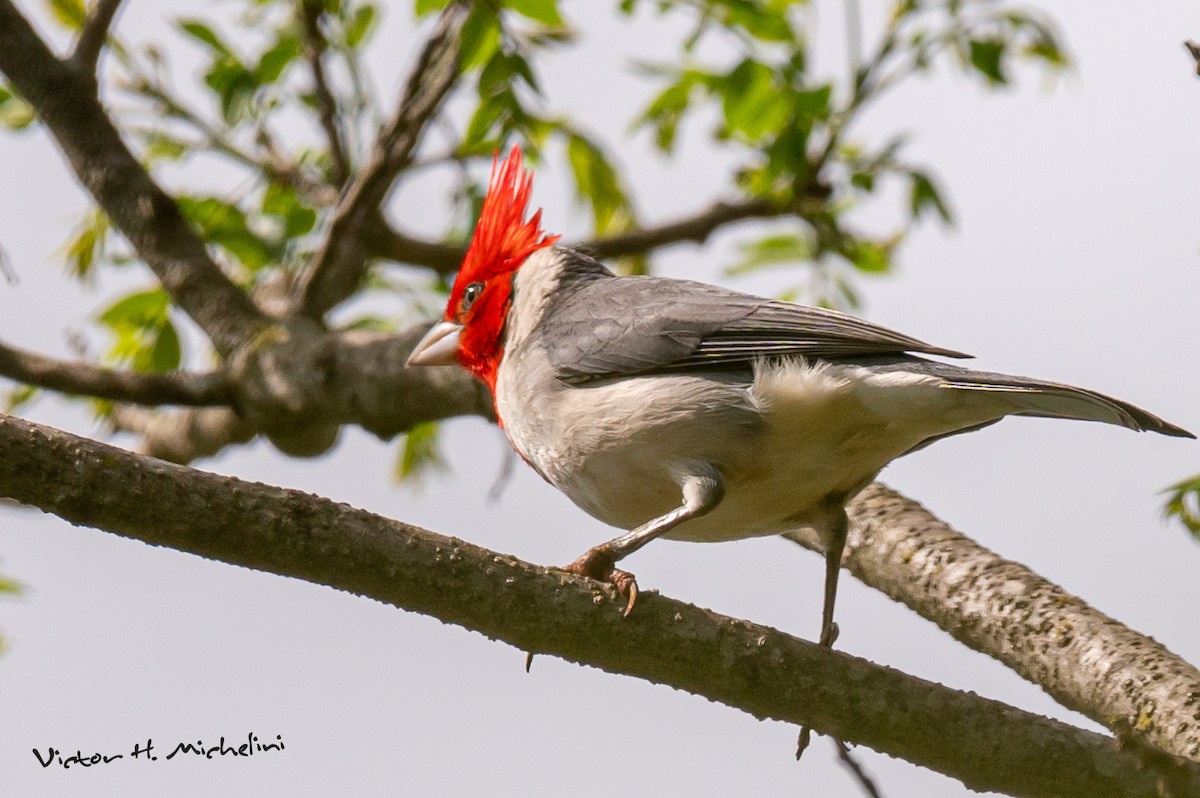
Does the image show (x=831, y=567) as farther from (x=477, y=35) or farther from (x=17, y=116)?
(x=17, y=116)

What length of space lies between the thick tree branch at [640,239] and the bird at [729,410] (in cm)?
134

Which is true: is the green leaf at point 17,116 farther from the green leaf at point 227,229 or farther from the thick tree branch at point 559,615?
the thick tree branch at point 559,615

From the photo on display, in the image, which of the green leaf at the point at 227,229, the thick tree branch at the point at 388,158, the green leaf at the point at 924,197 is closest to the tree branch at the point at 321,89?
the thick tree branch at the point at 388,158

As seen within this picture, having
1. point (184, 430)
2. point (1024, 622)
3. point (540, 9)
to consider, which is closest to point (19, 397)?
point (184, 430)

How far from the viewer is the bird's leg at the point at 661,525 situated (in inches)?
136

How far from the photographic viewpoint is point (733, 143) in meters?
5.76

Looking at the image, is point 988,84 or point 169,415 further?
point 169,415

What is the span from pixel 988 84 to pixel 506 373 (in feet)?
7.24

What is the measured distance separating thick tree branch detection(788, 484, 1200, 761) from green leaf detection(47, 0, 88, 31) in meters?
3.42

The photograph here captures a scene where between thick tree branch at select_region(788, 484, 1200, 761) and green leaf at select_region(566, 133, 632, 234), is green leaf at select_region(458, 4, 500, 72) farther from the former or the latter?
thick tree branch at select_region(788, 484, 1200, 761)

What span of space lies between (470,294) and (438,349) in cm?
32

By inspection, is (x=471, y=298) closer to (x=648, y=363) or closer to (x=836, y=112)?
(x=648, y=363)

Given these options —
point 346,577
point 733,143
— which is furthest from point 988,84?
point 346,577

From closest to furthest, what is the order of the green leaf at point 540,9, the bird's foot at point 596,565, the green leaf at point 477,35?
the bird's foot at point 596,565 → the green leaf at point 540,9 → the green leaf at point 477,35
